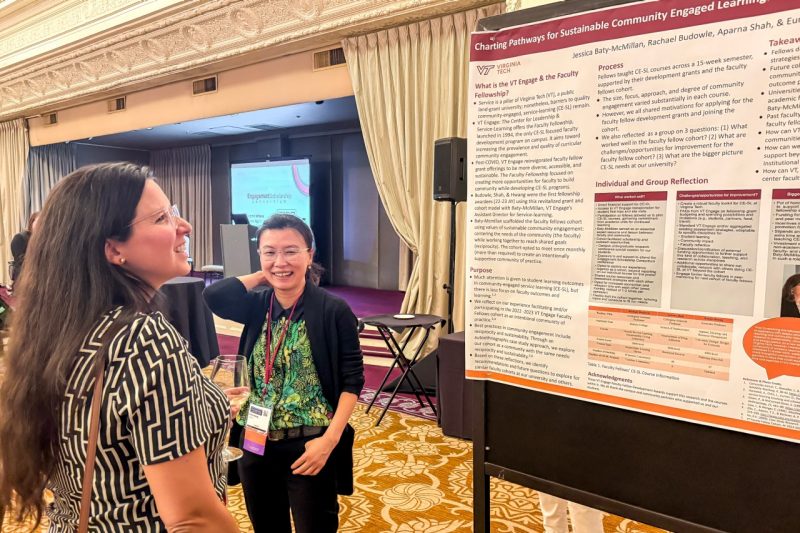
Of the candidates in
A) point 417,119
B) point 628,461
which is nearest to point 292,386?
point 628,461

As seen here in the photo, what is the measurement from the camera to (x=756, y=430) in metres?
0.97

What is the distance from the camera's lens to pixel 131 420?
92 cm

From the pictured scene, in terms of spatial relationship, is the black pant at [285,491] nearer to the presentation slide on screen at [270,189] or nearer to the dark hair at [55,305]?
the dark hair at [55,305]

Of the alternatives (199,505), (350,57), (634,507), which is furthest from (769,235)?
(350,57)

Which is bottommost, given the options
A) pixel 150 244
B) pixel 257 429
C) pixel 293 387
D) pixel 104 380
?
pixel 257 429

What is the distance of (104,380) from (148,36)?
6.17 metres

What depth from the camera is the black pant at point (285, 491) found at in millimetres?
1608

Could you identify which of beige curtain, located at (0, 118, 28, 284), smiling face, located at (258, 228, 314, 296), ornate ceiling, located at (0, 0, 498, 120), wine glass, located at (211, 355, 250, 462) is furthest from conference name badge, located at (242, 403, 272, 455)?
beige curtain, located at (0, 118, 28, 284)

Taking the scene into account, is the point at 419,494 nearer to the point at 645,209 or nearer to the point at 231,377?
the point at 231,377

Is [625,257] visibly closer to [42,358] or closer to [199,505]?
[199,505]

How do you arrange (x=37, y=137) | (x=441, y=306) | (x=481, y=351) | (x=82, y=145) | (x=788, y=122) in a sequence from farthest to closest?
(x=82, y=145) < (x=37, y=137) < (x=441, y=306) < (x=481, y=351) < (x=788, y=122)

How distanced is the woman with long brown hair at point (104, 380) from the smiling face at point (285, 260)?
637mm

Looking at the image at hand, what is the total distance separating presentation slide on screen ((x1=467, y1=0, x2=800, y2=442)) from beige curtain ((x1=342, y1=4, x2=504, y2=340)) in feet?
10.8

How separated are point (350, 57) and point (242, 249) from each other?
17.4 ft
